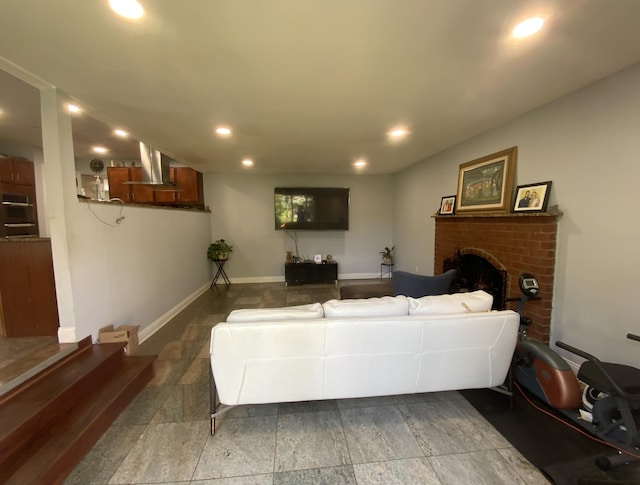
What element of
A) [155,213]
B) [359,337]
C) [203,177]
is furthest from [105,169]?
[359,337]

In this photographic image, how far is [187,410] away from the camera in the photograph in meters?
1.88

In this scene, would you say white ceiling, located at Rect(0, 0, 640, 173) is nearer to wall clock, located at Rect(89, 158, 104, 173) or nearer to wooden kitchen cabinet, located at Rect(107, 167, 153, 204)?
wooden kitchen cabinet, located at Rect(107, 167, 153, 204)

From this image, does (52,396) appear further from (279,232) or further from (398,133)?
(279,232)

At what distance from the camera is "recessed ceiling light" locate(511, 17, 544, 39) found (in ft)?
4.38

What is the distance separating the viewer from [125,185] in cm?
444

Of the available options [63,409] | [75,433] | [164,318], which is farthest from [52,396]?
[164,318]

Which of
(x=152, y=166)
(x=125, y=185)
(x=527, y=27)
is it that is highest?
(x=527, y=27)

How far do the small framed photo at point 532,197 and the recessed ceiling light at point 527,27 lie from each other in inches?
59.2

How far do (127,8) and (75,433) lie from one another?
237 centimetres

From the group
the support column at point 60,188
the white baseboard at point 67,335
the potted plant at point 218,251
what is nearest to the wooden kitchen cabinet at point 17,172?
the support column at point 60,188

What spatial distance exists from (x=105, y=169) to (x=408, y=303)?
585cm

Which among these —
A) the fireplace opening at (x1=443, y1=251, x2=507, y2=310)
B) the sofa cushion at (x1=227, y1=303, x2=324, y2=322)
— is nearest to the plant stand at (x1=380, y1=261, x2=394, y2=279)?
the fireplace opening at (x1=443, y1=251, x2=507, y2=310)

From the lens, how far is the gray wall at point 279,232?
5.62m

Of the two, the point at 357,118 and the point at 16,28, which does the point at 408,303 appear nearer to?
the point at 357,118
